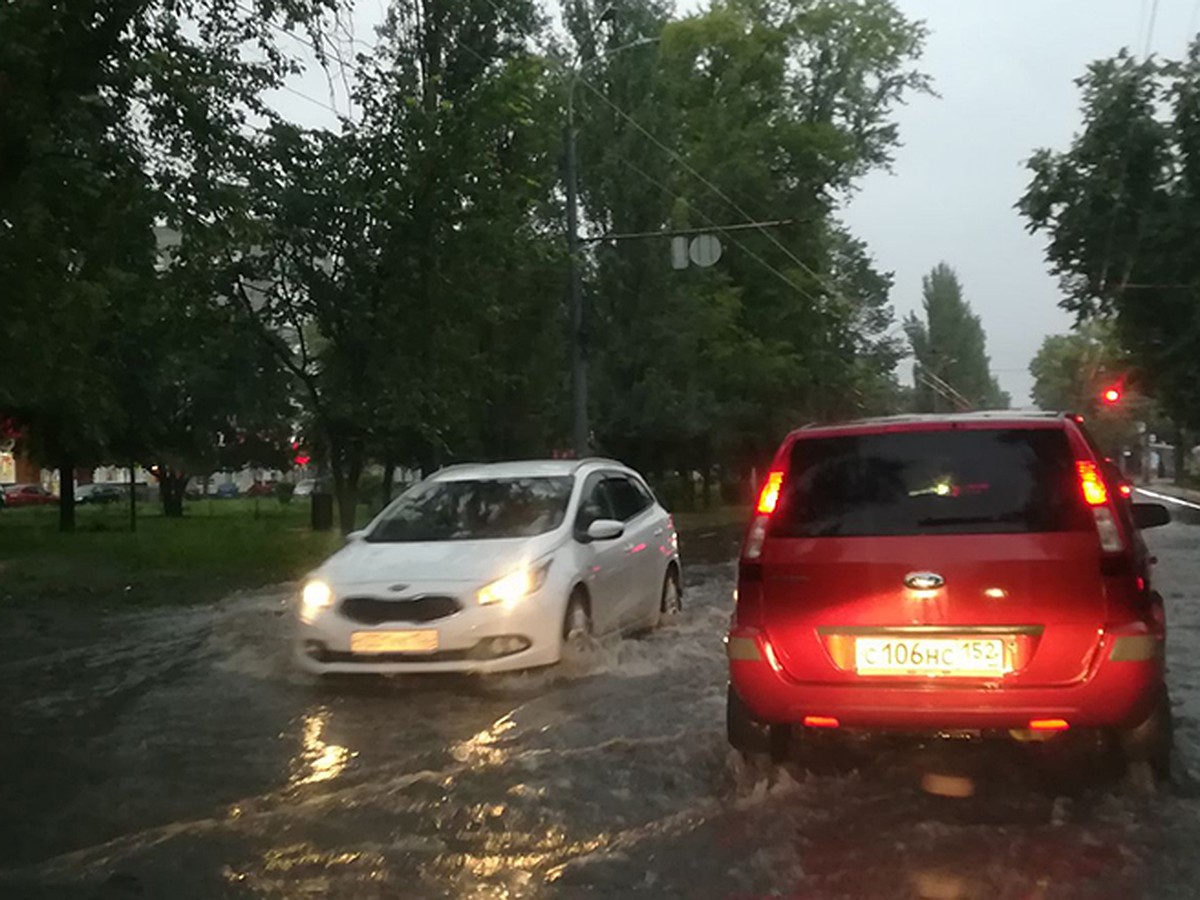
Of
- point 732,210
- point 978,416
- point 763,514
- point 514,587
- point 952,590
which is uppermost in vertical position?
point 732,210

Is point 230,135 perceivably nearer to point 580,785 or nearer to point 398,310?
point 398,310

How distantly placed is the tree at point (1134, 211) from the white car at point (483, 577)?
1361 inches

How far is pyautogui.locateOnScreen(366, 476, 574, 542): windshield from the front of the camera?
11102mm

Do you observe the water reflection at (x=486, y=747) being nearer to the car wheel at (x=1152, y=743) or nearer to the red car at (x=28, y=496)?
the car wheel at (x=1152, y=743)

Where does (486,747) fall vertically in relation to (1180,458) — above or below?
below

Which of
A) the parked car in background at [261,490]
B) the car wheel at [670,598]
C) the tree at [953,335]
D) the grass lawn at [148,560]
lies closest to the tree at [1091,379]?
the tree at [953,335]

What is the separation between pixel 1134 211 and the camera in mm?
44562

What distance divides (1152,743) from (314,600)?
17.7 ft

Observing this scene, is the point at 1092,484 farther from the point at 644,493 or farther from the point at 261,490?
the point at 261,490

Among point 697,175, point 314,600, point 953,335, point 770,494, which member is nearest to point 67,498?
point 697,175

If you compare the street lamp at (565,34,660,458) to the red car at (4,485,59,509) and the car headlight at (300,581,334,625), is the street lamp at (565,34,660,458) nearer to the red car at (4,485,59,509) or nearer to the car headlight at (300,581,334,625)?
the car headlight at (300,581,334,625)

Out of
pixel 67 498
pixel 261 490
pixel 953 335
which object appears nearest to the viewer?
pixel 67 498

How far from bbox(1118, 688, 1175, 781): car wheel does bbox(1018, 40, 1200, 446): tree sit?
38.5 metres

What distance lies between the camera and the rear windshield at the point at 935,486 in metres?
6.32
